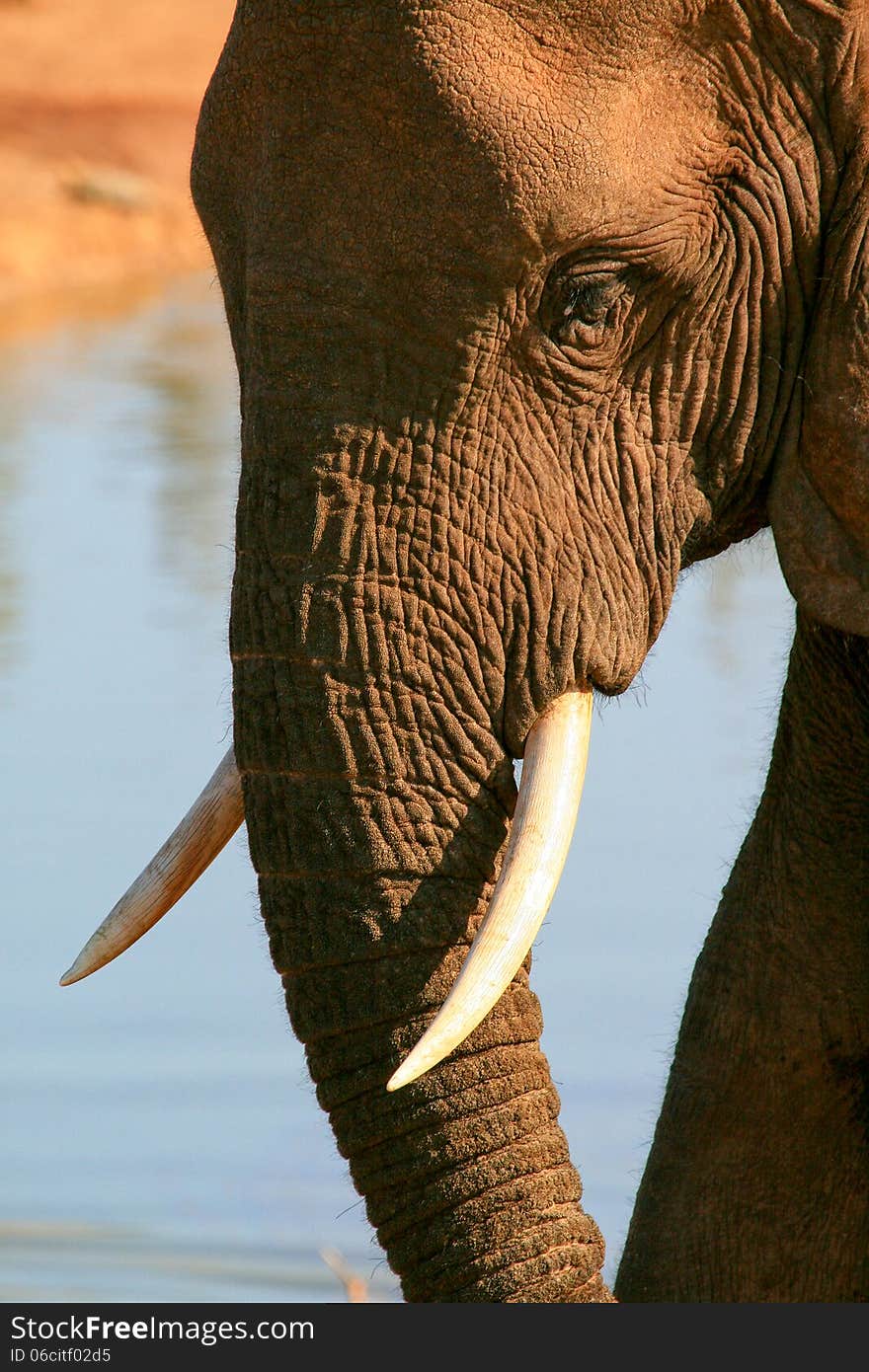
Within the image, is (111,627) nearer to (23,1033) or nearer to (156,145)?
(23,1033)

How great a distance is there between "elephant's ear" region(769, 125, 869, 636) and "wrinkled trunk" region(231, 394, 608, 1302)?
42cm

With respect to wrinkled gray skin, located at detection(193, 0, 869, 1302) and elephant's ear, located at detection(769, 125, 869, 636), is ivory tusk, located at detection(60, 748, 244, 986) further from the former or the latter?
elephant's ear, located at detection(769, 125, 869, 636)

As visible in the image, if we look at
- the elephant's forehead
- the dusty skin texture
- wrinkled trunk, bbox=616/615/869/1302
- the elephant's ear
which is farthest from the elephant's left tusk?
the dusty skin texture

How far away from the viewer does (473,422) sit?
9.32 ft

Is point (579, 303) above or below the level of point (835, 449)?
above

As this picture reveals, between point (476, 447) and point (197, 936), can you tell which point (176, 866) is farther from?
point (197, 936)

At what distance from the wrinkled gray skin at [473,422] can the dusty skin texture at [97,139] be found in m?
14.8

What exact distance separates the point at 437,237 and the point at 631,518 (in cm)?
38

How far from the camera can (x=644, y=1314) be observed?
3.11 m

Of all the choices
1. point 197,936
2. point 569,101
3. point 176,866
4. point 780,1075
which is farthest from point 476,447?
point 197,936

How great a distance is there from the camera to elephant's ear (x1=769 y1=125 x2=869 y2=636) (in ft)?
9.70

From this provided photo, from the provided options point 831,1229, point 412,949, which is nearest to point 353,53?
point 412,949

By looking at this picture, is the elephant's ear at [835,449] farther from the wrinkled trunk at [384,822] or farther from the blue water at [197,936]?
the wrinkled trunk at [384,822]

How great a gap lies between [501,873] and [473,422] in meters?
0.46
